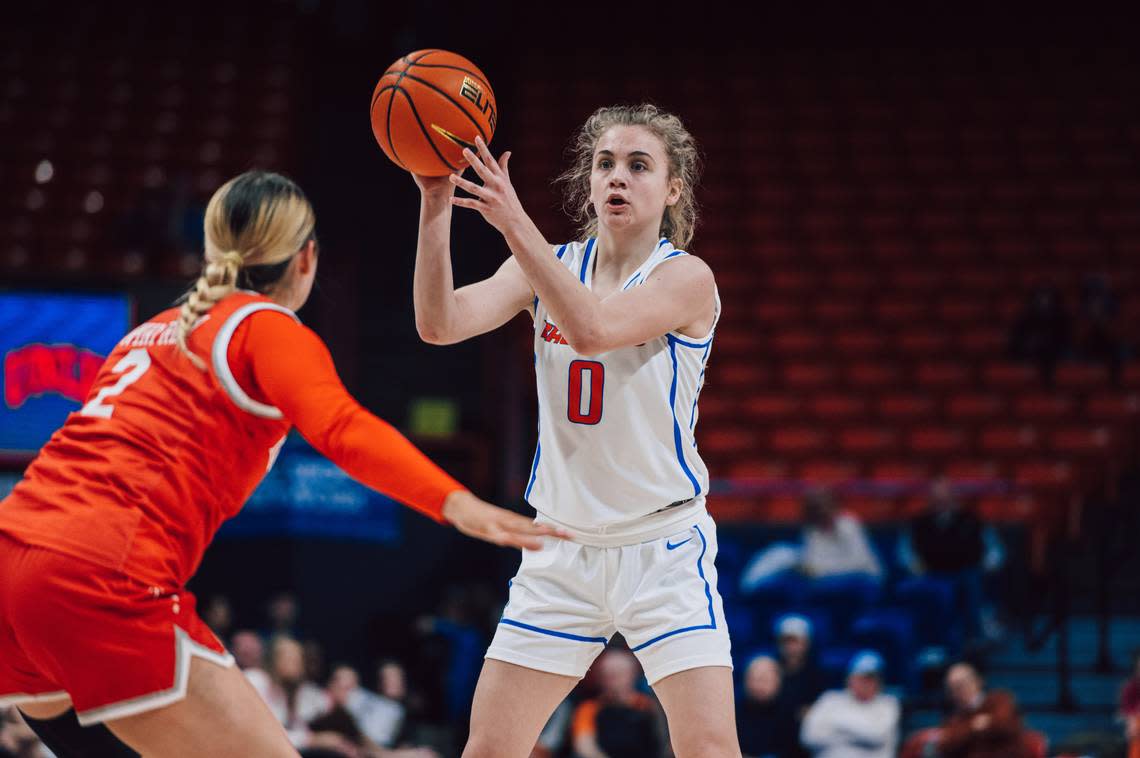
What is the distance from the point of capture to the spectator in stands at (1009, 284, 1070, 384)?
11953mm

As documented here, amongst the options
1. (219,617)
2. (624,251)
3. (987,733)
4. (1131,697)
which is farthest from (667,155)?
(219,617)

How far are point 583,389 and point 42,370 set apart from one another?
6.78 meters

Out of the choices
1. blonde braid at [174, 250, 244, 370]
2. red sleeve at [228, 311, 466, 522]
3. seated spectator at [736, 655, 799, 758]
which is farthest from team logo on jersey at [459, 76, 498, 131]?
seated spectator at [736, 655, 799, 758]

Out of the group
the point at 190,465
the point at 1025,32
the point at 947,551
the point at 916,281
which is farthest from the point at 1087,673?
the point at 1025,32

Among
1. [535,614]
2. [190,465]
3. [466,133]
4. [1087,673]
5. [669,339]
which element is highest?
[466,133]

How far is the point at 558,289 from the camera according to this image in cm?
332

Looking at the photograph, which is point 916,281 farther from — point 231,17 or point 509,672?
point 509,672

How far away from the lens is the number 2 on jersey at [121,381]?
9.48 feet

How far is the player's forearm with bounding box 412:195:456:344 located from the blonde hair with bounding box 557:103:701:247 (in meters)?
0.54

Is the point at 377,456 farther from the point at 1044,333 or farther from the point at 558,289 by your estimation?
the point at 1044,333

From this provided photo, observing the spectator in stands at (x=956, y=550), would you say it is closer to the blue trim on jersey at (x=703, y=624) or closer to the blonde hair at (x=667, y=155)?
the blonde hair at (x=667, y=155)

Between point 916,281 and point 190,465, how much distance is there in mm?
11211

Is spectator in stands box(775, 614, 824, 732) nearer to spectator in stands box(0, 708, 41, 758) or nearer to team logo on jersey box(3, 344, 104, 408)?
spectator in stands box(0, 708, 41, 758)

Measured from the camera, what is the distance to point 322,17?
55.4ft
